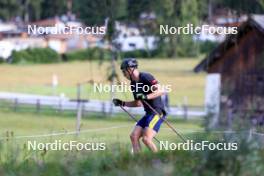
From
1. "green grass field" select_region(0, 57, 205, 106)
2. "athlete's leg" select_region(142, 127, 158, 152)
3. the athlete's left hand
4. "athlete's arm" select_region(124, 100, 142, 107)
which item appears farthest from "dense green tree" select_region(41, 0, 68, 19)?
"green grass field" select_region(0, 57, 205, 106)

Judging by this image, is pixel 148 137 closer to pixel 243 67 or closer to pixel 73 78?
pixel 243 67

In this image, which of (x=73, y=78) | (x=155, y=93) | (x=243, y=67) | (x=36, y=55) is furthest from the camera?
(x=36, y=55)

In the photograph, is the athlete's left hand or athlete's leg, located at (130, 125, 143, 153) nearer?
athlete's leg, located at (130, 125, 143, 153)

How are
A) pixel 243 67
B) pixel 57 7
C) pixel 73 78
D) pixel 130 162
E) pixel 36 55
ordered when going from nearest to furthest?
pixel 130 162, pixel 57 7, pixel 243 67, pixel 73 78, pixel 36 55

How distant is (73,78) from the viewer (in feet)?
234

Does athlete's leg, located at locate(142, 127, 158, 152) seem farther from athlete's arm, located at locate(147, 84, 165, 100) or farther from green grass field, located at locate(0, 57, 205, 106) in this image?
green grass field, located at locate(0, 57, 205, 106)

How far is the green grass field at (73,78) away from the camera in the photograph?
5803cm

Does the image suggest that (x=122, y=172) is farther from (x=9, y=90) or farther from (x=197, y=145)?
(x=9, y=90)

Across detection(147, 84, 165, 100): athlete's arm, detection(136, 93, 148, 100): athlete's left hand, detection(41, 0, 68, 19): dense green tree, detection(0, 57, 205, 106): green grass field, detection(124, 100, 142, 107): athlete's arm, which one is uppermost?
detection(41, 0, 68, 19): dense green tree

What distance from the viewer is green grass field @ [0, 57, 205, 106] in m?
58.0

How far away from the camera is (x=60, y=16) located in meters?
13.1

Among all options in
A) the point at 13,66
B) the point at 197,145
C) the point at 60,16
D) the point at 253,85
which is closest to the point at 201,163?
the point at 197,145

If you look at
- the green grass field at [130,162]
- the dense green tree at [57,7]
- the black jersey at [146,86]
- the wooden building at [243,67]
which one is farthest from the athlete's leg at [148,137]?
the wooden building at [243,67]

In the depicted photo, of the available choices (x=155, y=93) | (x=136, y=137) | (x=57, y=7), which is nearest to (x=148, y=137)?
(x=136, y=137)
